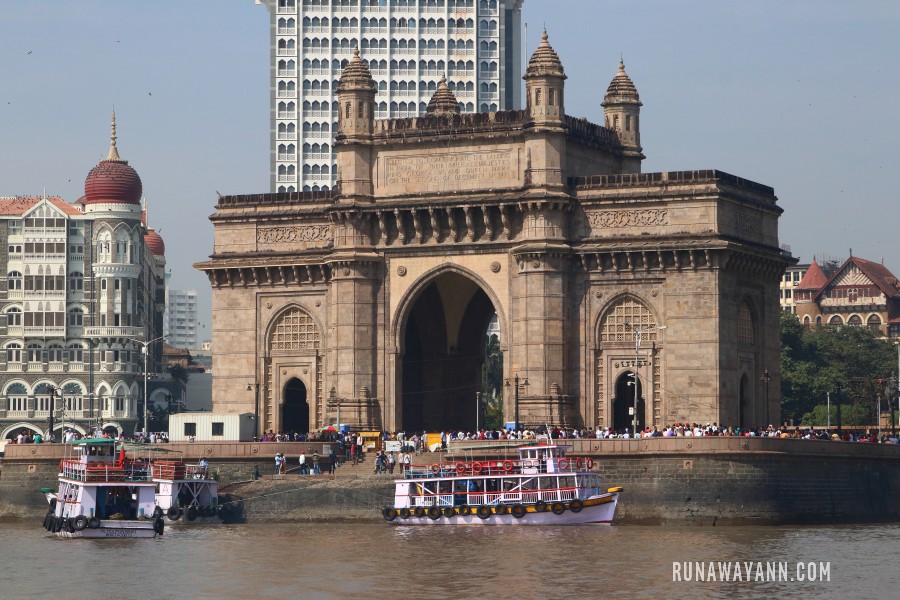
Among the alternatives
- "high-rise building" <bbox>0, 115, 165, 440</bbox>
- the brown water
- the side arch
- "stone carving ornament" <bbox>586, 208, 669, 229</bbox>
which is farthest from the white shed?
"high-rise building" <bbox>0, 115, 165, 440</bbox>

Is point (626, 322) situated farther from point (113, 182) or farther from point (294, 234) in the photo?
point (113, 182)

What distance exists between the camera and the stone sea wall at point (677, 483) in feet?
279

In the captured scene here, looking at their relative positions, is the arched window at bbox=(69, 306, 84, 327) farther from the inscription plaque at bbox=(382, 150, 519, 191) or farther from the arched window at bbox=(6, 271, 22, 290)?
the inscription plaque at bbox=(382, 150, 519, 191)

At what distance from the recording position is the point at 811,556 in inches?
2830

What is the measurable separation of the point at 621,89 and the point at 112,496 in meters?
39.1

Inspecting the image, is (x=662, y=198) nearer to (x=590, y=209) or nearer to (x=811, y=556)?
(x=590, y=209)

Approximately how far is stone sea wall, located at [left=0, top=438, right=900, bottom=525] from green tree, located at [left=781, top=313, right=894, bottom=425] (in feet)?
134

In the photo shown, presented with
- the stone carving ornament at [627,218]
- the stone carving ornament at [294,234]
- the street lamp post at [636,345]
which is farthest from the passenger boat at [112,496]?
the stone carving ornament at [627,218]

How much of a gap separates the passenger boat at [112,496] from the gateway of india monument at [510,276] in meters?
13.6

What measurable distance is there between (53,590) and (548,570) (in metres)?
16.4

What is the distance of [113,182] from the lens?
166 metres

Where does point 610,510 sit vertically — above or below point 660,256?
below

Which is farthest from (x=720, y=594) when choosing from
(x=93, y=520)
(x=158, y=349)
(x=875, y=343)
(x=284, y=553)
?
(x=158, y=349)

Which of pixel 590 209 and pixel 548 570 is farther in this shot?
pixel 590 209
